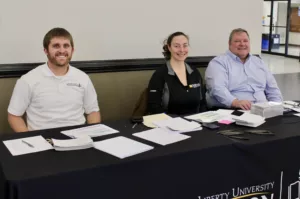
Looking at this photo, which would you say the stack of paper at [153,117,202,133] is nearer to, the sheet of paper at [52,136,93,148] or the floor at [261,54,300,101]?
the sheet of paper at [52,136,93,148]

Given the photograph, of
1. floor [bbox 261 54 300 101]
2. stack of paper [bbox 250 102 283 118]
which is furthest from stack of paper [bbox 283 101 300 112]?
floor [bbox 261 54 300 101]

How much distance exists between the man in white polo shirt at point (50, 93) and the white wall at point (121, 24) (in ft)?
1.64

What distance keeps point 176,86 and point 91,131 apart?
3.38 feet

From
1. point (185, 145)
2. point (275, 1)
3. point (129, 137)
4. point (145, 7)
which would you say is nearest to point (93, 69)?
point (145, 7)

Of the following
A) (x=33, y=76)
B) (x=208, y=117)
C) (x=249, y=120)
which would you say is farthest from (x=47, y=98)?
(x=249, y=120)

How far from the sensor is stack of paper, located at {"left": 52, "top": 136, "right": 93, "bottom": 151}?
1.72m

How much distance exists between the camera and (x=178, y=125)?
2104 mm

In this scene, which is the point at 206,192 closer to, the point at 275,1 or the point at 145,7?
the point at 145,7

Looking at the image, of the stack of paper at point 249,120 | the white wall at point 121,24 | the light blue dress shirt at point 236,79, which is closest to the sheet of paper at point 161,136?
the stack of paper at point 249,120

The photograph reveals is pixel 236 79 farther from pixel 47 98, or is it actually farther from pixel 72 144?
pixel 72 144

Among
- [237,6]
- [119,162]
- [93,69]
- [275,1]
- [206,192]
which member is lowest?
[206,192]

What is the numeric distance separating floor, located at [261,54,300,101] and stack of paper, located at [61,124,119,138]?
4007mm

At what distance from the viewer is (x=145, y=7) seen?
3312mm

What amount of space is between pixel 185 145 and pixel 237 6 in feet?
7.69
